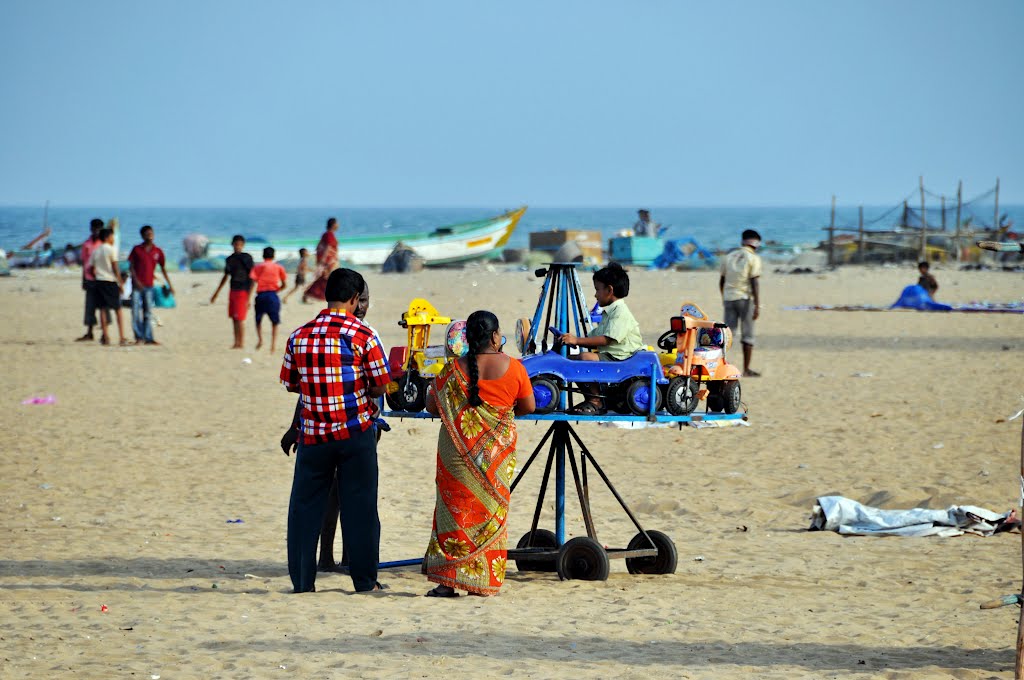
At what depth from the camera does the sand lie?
5457 millimetres

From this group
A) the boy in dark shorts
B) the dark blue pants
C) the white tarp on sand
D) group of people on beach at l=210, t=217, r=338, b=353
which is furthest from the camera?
the boy in dark shorts

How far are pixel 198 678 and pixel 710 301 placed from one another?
2115 cm

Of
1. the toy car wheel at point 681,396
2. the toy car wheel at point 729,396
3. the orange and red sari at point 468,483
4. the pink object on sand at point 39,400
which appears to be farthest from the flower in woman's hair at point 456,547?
the pink object on sand at point 39,400

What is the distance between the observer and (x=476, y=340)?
20.2 ft

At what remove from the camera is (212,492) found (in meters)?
9.09

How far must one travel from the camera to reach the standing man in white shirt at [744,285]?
1390cm

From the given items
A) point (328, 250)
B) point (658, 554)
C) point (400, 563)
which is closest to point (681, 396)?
point (658, 554)

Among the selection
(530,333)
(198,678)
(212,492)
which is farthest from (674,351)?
(212,492)

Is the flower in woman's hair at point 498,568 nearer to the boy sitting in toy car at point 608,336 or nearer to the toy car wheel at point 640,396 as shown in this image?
the boy sitting in toy car at point 608,336

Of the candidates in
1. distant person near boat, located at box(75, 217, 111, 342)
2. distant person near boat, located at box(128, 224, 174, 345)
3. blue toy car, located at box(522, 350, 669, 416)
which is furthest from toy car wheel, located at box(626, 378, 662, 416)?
distant person near boat, located at box(75, 217, 111, 342)

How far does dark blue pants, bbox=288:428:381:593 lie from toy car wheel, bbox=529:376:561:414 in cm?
86

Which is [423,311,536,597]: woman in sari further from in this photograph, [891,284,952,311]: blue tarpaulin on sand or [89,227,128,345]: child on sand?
[891,284,952,311]: blue tarpaulin on sand

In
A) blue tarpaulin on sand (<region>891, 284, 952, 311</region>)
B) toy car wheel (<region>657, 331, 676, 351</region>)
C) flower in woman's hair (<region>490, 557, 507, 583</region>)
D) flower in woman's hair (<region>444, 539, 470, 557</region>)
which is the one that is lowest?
flower in woman's hair (<region>490, 557, 507, 583</region>)

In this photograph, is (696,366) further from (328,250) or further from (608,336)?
(328,250)
